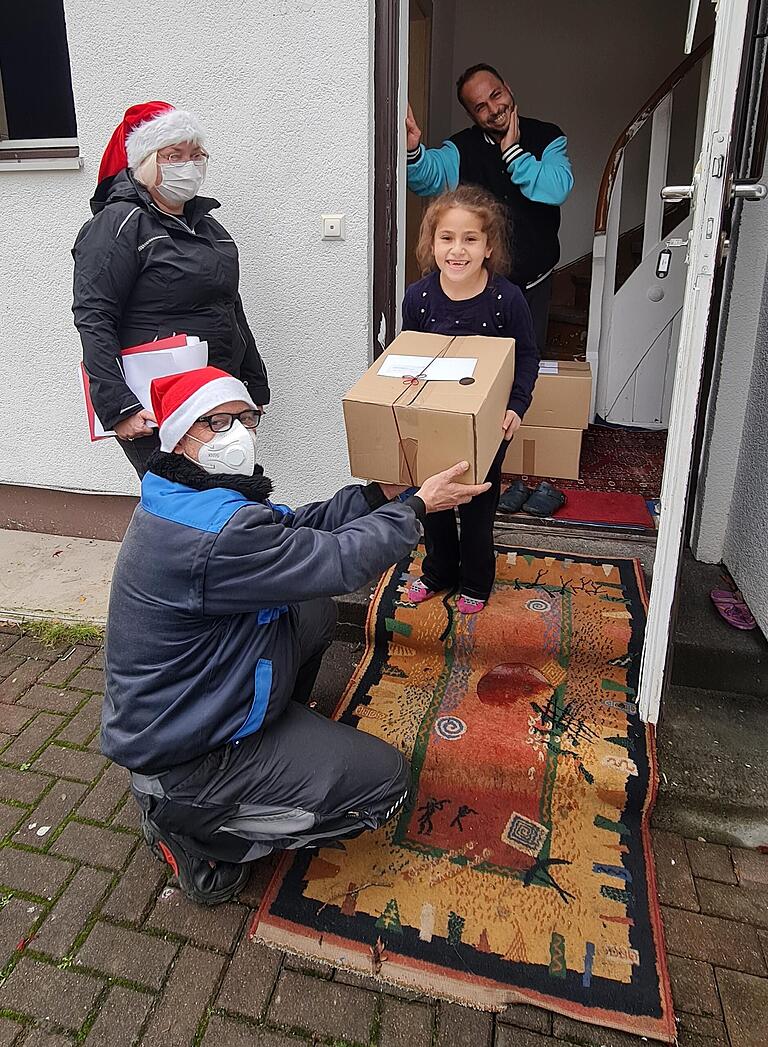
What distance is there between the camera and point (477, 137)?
3.21 m

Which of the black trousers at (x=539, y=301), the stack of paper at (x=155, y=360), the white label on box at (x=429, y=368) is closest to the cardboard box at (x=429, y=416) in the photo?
the white label on box at (x=429, y=368)

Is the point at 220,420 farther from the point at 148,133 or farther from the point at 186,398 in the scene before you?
the point at 148,133

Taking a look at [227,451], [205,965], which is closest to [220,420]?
[227,451]

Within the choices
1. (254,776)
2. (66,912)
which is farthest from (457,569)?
(66,912)

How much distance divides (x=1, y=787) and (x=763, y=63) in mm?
3389

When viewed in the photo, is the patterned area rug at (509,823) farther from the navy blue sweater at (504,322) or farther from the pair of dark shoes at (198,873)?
the navy blue sweater at (504,322)

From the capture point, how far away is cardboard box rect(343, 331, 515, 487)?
1951 mm

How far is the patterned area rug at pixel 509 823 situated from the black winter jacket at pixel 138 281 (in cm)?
120

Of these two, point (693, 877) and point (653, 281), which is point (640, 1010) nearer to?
point (693, 877)

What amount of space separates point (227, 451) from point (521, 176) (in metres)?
2.05

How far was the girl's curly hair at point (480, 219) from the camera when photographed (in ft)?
7.51

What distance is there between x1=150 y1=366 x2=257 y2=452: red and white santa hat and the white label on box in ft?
1.76

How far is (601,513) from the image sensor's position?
3.24 meters

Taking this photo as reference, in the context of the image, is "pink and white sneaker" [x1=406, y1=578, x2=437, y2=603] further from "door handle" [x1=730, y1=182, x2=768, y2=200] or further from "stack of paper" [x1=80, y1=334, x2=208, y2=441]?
"door handle" [x1=730, y1=182, x2=768, y2=200]
